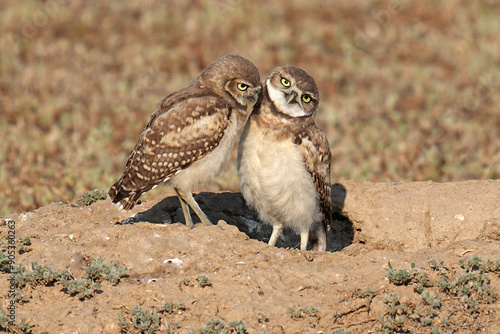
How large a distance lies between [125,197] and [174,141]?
0.80 m

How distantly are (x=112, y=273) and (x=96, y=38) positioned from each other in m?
11.3

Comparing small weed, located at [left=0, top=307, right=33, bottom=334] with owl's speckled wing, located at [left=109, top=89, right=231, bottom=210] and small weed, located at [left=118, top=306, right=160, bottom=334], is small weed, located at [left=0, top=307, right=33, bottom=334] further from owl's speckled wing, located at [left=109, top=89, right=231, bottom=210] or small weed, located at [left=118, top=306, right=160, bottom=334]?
owl's speckled wing, located at [left=109, top=89, right=231, bottom=210]

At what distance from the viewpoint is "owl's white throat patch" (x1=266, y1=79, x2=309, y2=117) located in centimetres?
704

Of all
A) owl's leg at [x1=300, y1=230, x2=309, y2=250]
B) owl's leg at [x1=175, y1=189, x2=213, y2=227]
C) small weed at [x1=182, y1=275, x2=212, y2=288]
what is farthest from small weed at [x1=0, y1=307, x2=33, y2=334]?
owl's leg at [x1=300, y1=230, x2=309, y2=250]

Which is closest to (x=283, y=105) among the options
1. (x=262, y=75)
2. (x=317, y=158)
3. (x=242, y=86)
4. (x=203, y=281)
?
(x=242, y=86)

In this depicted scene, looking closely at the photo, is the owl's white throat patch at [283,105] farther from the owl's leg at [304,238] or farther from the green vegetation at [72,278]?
the green vegetation at [72,278]

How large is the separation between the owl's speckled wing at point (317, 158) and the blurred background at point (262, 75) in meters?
2.84

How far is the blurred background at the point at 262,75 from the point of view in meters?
11.1

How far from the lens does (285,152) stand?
23.0 ft

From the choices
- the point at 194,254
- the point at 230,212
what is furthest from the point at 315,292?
the point at 230,212

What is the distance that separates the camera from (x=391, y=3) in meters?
18.0

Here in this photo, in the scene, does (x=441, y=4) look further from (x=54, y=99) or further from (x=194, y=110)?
(x=194, y=110)

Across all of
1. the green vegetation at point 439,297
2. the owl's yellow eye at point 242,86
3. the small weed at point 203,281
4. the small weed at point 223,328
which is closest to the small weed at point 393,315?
the green vegetation at point 439,297

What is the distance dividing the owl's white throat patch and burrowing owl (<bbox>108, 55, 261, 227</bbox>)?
0.59 ft
